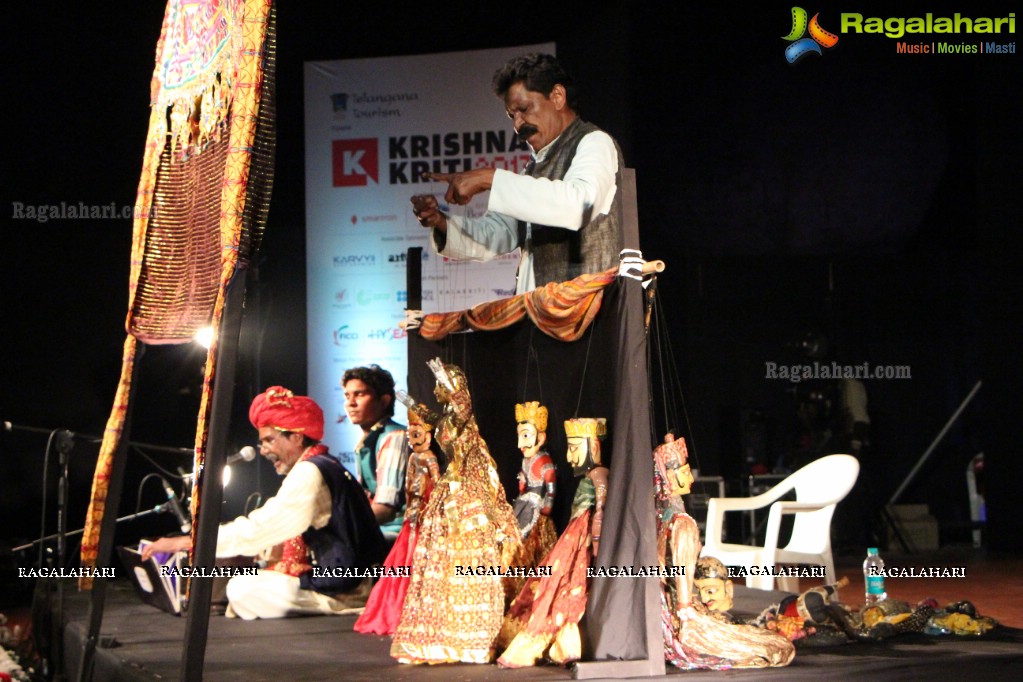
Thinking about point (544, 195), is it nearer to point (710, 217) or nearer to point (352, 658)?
point (352, 658)

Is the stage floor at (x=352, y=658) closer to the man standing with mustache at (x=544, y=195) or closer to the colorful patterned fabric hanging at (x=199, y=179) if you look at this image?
the colorful patterned fabric hanging at (x=199, y=179)

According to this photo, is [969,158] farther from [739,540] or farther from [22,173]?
[22,173]

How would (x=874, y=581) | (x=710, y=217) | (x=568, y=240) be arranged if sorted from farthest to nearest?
1. (x=710, y=217)
2. (x=874, y=581)
3. (x=568, y=240)

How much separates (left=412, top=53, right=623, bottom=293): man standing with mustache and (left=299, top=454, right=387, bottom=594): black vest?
133 cm

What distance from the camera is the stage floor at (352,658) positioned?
158 inches

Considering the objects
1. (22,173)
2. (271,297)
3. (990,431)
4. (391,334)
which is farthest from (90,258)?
(990,431)

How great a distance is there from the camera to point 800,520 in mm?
6590

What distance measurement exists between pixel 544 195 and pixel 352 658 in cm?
185

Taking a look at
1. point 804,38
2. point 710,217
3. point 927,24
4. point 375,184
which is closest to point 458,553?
point 375,184

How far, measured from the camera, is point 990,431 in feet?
29.3

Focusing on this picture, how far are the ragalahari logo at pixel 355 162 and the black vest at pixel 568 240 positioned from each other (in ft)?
12.5

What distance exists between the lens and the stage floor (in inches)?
158

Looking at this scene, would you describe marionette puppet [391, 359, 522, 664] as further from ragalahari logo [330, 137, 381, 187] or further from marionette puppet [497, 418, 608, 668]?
ragalahari logo [330, 137, 381, 187]

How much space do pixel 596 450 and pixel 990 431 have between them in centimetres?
576
